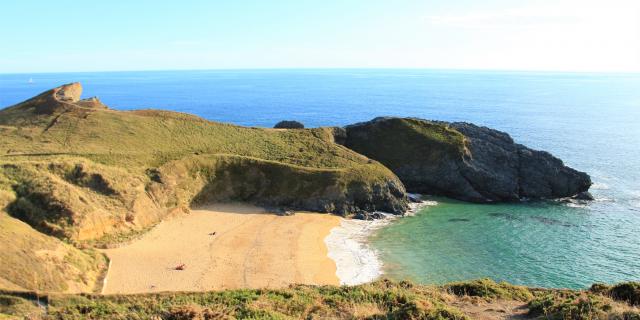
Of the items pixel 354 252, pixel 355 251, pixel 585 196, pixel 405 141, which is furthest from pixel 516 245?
pixel 405 141

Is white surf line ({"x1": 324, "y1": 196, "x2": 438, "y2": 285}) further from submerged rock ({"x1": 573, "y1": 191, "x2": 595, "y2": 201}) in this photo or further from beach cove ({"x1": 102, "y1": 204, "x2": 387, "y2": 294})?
submerged rock ({"x1": 573, "y1": 191, "x2": 595, "y2": 201})

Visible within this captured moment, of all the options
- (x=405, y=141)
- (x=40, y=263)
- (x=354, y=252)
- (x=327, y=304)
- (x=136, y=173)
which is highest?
(x=327, y=304)

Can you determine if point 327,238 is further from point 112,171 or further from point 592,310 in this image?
point 592,310

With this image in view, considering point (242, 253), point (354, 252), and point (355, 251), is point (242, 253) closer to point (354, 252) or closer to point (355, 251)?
point (354, 252)

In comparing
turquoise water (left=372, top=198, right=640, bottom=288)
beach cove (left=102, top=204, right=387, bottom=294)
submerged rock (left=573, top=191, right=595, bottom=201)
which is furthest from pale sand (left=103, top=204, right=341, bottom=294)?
submerged rock (left=573, top=191, right=595, bottom=201)

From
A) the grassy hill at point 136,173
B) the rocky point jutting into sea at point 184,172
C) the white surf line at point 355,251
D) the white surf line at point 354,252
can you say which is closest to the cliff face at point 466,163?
the rocky point jutting into sea at point 184,172

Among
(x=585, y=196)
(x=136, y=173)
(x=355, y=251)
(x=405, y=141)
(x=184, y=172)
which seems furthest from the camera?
(x=405, y=141)

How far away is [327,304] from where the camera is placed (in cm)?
2230

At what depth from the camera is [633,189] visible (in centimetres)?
7556

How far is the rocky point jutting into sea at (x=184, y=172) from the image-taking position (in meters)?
40.6

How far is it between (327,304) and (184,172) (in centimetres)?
4126

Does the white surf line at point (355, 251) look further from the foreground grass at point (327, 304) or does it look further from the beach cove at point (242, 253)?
the foreground grass at point (327, 304)

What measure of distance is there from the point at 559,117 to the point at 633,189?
100403mm

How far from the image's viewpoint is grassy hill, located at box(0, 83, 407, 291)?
41531 millimetres
